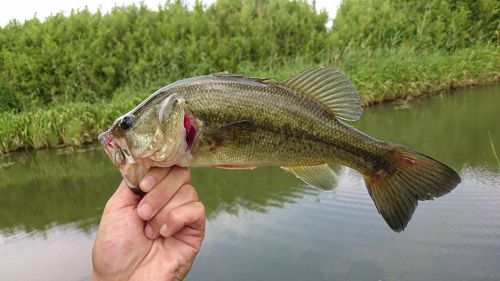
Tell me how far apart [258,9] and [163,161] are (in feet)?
63.4

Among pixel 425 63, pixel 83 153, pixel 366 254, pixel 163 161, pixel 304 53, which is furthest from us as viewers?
pixel 304 53

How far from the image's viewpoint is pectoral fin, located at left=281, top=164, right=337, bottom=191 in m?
2.21

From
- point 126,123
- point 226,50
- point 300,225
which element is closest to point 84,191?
point 300,225

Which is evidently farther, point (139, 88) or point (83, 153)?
point (139, 88)

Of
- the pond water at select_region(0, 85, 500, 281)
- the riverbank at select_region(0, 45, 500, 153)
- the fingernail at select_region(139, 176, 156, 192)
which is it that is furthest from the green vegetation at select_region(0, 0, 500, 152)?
the fingernail at select_region(139, 176, 156, 192)

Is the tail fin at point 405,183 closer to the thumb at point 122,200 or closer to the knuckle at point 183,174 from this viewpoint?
the knuckle at point 183,174

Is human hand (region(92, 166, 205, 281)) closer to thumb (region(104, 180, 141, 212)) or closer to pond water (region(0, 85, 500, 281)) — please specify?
thumb (region(104, 180, 141, 212))

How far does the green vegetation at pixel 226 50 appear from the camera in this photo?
15.5m

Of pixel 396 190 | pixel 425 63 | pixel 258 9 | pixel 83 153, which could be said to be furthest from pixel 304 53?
pixel 396 190

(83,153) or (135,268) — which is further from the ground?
(135,268)

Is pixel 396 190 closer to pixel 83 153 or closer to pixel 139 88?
pixel 83 153

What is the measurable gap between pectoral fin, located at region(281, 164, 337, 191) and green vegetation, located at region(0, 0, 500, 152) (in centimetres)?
1209

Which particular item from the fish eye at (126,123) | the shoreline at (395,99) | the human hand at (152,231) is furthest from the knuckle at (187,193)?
the shoreline at (395,99)

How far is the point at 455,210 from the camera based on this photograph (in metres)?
5.43
